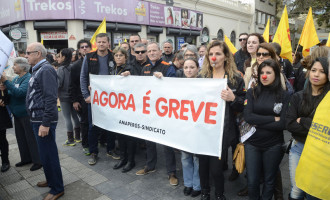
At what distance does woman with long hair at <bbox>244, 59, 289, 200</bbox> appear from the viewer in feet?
8.08

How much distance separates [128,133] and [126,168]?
26.3 inches

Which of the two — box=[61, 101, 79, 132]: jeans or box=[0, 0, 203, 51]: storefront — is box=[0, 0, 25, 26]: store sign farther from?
box=[61, 101, 79, 132]: jeans

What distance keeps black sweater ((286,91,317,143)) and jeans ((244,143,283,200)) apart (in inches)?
9.6

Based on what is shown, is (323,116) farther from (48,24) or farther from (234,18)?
(234,18)

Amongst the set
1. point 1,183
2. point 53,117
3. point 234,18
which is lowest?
point 1,183

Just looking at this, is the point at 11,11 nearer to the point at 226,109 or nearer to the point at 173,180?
Answer: the point at 173,180

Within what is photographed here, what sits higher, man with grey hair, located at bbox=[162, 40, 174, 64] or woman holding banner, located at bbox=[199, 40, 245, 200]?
man with grey hair, located at bbox=[162, 40, 174, 64]

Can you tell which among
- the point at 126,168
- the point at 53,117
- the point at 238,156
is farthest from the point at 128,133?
the point at 238,156

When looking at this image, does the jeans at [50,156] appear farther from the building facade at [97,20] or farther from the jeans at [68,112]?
the building facade at [97,20]

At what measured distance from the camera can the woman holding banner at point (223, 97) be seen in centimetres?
267

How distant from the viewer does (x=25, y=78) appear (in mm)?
3725

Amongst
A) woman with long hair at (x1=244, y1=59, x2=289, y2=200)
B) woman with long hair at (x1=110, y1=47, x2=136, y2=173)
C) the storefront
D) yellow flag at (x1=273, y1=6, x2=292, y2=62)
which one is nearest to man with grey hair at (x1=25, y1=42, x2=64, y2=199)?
woman with long hair at (x1=110, y1=47, x2=136, y2=173)

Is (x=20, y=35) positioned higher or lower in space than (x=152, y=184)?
higher

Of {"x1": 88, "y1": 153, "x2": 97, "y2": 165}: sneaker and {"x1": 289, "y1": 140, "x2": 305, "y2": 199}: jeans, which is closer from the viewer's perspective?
{"x1": 289, "y1": 140, "x2": 305, "y2": 199}: jeans
